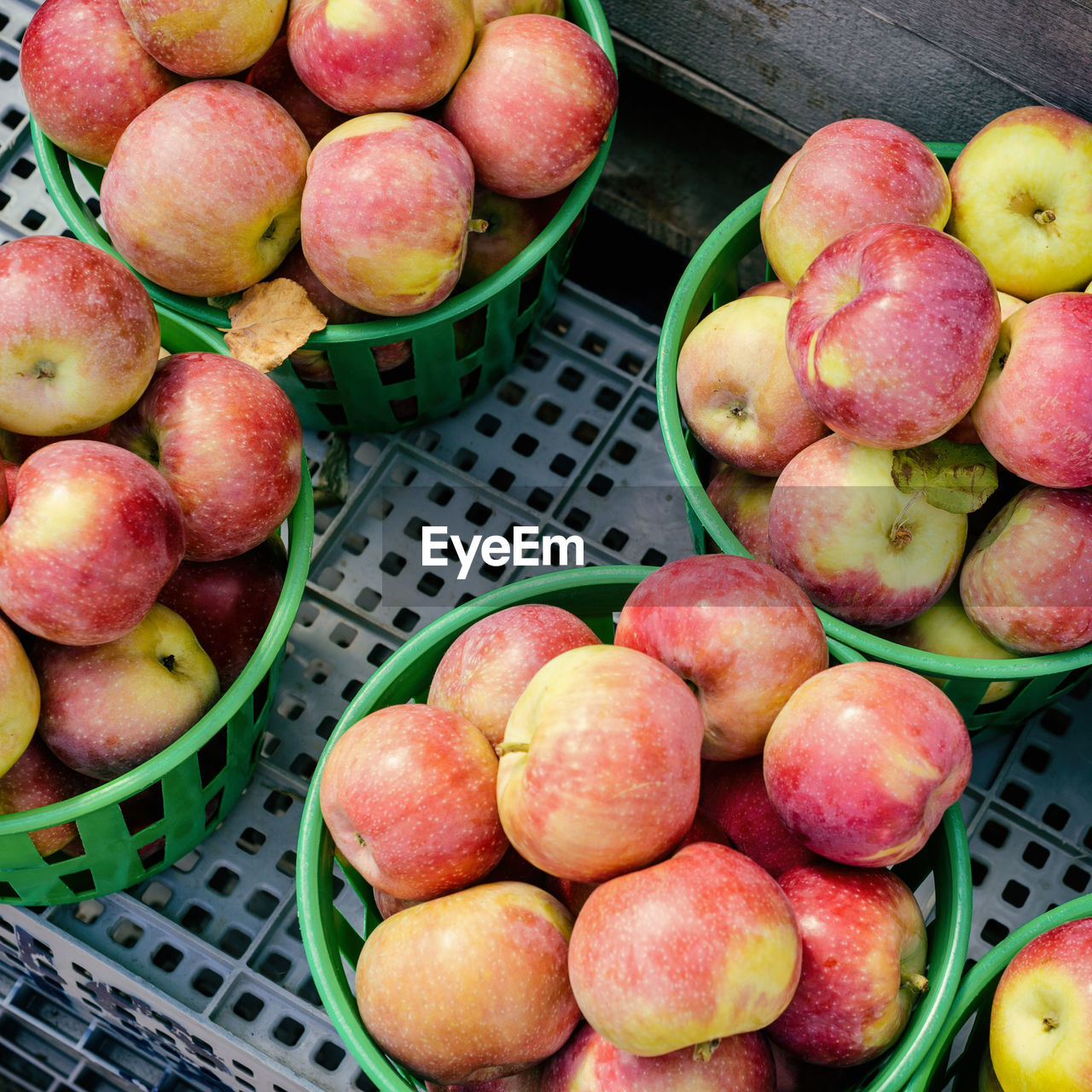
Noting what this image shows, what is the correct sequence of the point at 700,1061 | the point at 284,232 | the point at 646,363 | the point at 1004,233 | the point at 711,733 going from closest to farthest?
the point at 700,1061, the point at 711,733, the point at 1004,233, the point at 284,232, the point at 646,363

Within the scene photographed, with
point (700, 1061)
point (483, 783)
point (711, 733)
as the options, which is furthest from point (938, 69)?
point (700, 1061)

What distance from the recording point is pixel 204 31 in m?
1.19

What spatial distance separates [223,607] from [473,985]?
0.46 meters

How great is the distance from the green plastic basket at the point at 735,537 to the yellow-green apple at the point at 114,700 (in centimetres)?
51

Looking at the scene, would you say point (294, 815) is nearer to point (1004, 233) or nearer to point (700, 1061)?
point (700, 1061)

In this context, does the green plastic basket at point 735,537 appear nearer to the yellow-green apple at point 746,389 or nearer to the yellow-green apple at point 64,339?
the yellow-green apple at point 746,389

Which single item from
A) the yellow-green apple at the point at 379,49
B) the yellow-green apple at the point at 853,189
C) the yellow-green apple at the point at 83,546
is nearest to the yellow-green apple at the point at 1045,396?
the yellow-green apple at the point at 853,189

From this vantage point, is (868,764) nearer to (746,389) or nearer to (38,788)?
(746,389)

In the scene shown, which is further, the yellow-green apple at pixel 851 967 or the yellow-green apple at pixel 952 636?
the yellow-green apple at pixel 952 636

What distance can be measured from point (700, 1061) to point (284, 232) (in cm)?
90

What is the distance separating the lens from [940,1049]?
1.02 meters

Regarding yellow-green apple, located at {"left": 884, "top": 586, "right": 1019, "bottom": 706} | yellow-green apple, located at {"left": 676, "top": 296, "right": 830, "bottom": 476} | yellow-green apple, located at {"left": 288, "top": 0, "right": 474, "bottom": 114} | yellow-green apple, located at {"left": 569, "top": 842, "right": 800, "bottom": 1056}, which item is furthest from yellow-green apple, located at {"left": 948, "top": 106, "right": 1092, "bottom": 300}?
yellow-green apple, located at {"left": 569, "top": 842, "right": 800, "bottom": 1056}

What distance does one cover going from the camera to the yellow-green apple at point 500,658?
105cm

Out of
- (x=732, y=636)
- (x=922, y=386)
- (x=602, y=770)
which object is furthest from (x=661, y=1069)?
(x=922, y=386)
